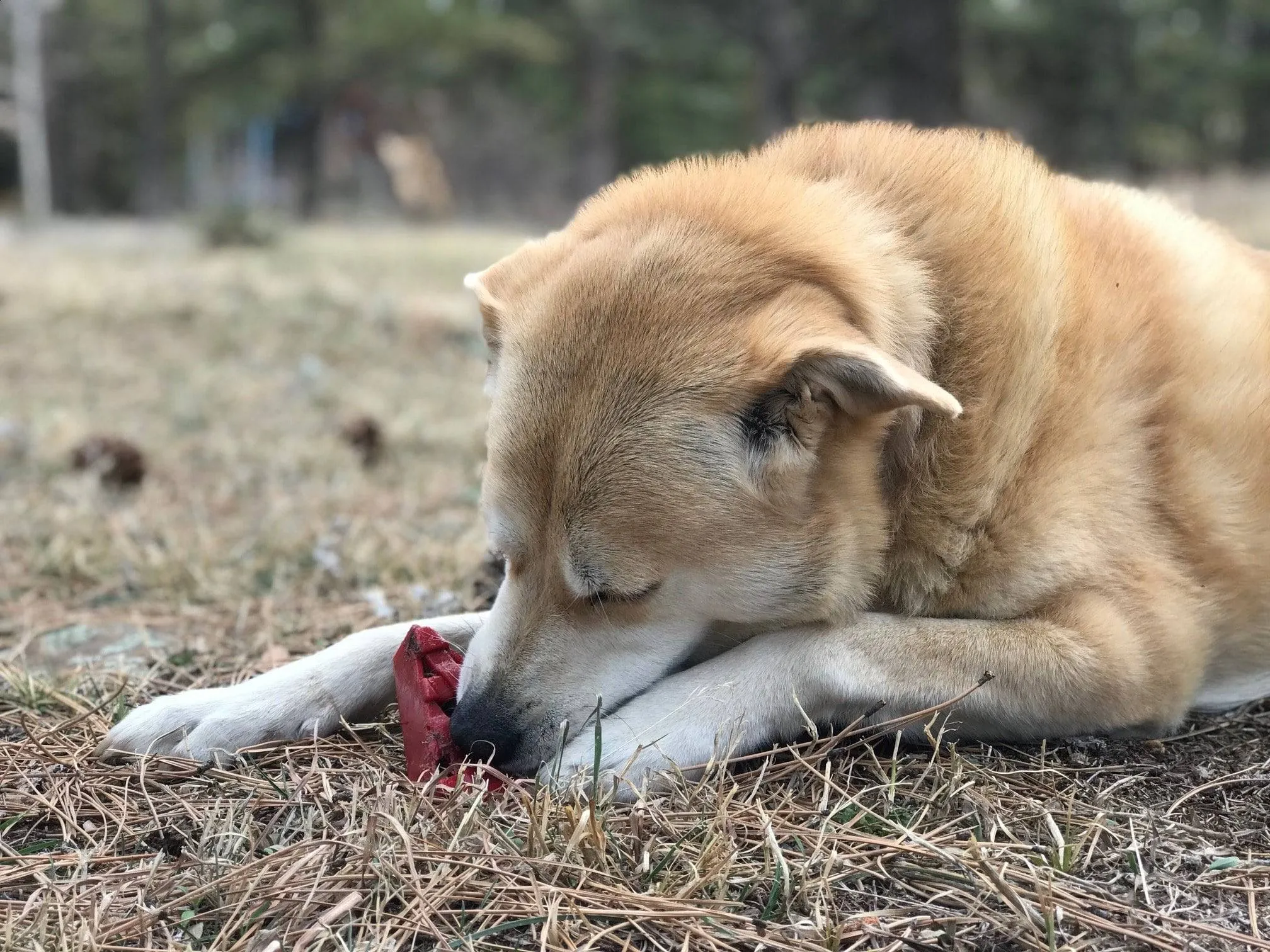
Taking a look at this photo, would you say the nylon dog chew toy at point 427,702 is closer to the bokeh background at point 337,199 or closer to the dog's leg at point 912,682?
the dog's leg at point 912,682

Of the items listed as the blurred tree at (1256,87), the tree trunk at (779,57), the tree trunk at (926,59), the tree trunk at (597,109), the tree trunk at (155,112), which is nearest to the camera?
the tree trunk at (926,59)

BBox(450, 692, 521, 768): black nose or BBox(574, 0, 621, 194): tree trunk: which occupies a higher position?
BBox(574, 0, 621, 194): tree trunk

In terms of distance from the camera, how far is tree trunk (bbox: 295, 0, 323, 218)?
72.8 feet

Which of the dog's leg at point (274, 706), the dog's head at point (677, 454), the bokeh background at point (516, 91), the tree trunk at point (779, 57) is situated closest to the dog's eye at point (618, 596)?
the dog's head at point (677, 454)

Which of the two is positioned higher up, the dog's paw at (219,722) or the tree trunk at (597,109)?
the tree trunk at (597,109)

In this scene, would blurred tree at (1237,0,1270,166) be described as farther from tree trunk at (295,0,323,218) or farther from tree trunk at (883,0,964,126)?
tree trunk at (295,0,323,218)

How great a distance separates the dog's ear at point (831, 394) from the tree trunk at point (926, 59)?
7.50 m

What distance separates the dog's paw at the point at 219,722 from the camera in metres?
2.07

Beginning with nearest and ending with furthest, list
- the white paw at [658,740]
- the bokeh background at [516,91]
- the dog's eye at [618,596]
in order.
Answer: the white paw at [658,740] → the dog's eye at [618,596] → the bokeh background at [516,91]

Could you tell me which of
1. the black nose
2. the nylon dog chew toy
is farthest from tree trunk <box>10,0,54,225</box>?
the black nose

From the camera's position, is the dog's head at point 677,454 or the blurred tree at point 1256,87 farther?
the blurred tree at point 1256,87

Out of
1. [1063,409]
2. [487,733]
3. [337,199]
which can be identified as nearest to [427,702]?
[487,733]

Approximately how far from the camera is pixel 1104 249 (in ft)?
7.94

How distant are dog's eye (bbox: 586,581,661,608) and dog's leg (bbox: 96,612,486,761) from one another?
1.49 feet
